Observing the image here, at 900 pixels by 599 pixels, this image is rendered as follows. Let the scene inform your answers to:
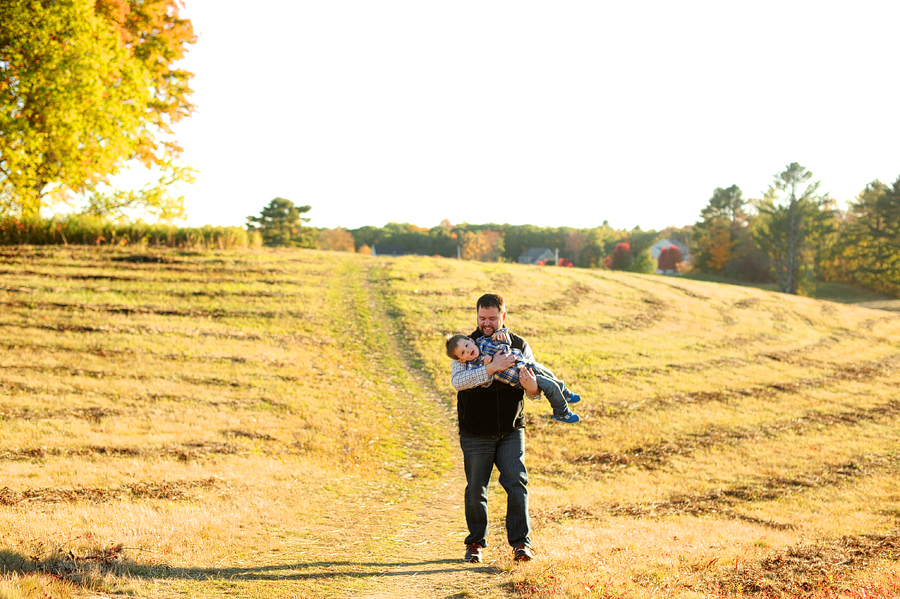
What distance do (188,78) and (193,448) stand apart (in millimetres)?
24449

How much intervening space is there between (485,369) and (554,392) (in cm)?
81

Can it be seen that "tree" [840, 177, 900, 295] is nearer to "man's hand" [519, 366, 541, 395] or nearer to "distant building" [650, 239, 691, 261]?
"distant building" [650, 239, 691, 261]

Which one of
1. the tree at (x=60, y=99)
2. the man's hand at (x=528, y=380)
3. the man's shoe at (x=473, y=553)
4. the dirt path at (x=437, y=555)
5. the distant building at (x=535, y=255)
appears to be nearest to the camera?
the dirt path at (x=437, y=555)

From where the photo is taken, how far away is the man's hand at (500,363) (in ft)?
18.4

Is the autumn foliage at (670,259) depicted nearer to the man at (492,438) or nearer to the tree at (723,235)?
the tree at (723,235)

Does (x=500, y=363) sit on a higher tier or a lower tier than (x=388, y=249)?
lower

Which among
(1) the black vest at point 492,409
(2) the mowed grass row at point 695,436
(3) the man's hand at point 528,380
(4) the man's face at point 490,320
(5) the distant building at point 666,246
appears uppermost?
(5) the distant building at point 666,246

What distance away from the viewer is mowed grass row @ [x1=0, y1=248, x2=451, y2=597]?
6008 mm

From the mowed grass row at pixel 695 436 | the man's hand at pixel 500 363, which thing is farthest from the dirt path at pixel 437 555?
the man's hand at pixel 500 363

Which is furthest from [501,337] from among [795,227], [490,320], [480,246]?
[480,246]

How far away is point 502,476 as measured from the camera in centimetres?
620

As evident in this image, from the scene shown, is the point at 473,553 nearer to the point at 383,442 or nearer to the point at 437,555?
the point at 437,555

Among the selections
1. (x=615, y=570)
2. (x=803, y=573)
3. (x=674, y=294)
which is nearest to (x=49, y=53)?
(x=615, y=570)

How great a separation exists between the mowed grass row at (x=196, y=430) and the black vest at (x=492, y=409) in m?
1.85
